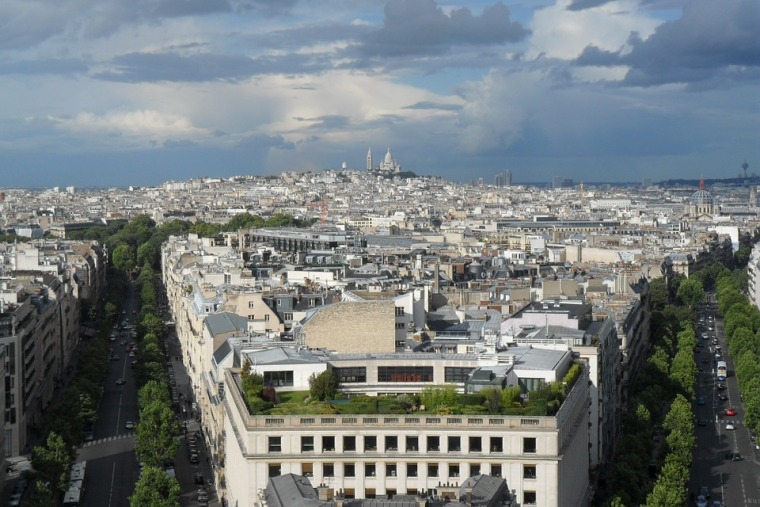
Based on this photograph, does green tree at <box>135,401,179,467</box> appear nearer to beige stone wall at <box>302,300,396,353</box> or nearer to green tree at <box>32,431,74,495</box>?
green tree at <box>32,431,74,495</box>

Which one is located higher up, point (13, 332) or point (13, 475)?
point (13, 332)

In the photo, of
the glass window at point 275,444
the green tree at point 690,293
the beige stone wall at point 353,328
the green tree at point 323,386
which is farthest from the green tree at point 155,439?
the green tree at point 690,293

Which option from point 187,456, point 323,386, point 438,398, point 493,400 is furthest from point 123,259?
Answer: point 493,400

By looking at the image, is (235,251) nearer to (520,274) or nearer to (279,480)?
(520,274)

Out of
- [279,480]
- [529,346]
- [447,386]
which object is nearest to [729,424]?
[529,346]

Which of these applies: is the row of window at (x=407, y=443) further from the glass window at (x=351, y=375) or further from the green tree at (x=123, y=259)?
the green tree at (x=123, y=259)

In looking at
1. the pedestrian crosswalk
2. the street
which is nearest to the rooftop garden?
the street

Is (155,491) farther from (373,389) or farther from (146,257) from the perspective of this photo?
(146,257)

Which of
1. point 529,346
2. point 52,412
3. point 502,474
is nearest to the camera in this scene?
point 502,474
